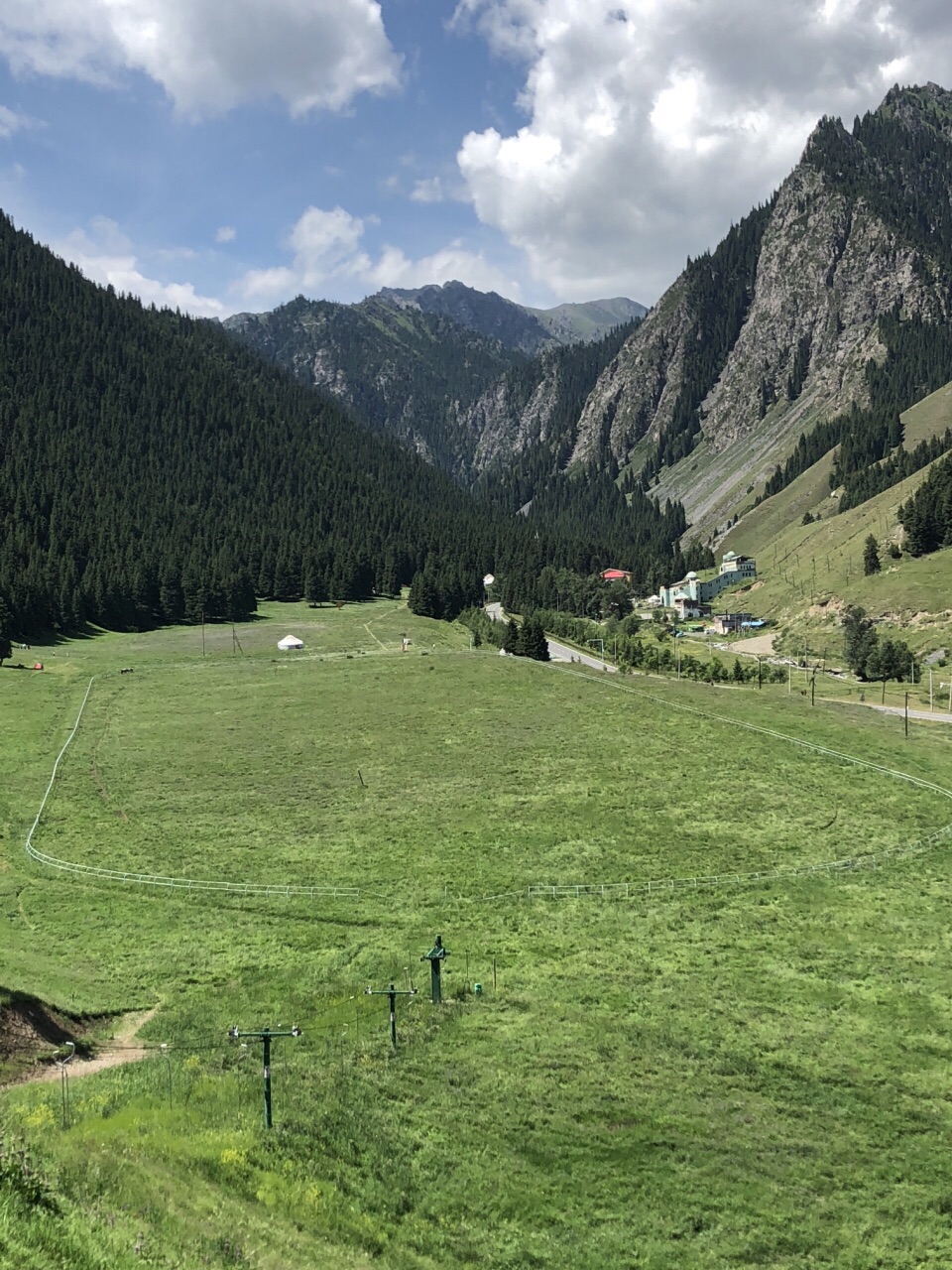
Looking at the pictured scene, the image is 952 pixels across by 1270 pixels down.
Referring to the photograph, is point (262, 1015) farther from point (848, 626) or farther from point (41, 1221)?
point (848, 626)

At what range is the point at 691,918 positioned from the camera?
129 ft

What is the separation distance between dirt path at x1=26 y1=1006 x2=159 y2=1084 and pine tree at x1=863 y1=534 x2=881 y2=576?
577 ft

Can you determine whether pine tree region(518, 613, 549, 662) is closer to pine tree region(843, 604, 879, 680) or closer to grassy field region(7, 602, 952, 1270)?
grassy field region(7, 602, 952, 1270)

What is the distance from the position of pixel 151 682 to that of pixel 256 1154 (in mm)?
85188

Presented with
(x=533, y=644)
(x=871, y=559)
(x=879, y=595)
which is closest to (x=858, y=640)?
(x=879, y=595)

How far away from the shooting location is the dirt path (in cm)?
2306

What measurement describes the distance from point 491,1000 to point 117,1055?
1320 centimetres

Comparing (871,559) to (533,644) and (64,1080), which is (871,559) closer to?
(533,644)

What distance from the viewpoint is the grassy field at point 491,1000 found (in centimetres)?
1838

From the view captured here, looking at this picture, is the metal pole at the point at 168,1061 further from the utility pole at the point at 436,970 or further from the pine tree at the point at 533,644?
the pine tree at the point at 533,644

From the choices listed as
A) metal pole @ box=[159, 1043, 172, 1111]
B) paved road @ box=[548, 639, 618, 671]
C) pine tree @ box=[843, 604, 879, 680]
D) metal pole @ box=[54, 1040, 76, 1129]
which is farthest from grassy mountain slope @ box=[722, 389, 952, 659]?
metal pole @ box=[54, 1040, 76, 1129]

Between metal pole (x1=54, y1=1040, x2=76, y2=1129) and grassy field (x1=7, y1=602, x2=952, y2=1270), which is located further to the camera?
metal pole (x1=54, y1=1040, x2=76, y2=1129)

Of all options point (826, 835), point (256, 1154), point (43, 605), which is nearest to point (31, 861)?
point (256, 1154)

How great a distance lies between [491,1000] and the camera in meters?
30.5
